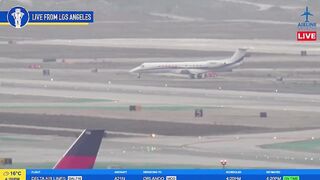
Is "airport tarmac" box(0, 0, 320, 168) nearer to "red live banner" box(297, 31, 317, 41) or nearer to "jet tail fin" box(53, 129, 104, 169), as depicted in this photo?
"red live banner" box(297, 31, 317, 41)

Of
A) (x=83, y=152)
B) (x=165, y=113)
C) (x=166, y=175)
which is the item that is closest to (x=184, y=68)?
(x=165, y=113)

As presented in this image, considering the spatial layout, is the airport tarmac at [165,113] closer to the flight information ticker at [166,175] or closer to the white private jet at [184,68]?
the white private jet at [184,68]

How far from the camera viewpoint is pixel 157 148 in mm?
80312

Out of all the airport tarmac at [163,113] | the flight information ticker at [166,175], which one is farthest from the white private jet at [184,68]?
the flight information ticker at [166,175]

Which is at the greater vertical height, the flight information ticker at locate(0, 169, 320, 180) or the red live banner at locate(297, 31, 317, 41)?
the red live banner at locate(297, 31, 317, 41)

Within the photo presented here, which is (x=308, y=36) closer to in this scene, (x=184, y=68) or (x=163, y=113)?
(x=163, y=113)

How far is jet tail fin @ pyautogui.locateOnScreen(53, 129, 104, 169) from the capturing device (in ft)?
143

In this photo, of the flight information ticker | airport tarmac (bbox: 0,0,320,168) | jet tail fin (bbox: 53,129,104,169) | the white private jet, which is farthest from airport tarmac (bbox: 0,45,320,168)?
the flight information ticker

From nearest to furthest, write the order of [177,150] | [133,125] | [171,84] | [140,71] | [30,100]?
[177,150]
[133,125]
[30,100]
[171,84]
[140,71]

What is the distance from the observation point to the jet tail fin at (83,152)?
43.7 metres

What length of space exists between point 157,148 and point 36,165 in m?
12.4

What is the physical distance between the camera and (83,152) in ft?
144

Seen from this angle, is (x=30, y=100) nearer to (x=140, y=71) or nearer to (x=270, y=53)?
(x=140, y=71)

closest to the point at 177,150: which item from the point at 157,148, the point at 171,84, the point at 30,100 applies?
the point at 157,148
